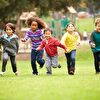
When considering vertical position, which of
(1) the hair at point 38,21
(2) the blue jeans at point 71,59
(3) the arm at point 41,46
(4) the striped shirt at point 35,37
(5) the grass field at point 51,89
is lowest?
(5) the grass field at point 51,89

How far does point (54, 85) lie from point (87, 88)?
951 mm

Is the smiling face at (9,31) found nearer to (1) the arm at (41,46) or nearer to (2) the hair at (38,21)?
(2) the hair at (38,21)

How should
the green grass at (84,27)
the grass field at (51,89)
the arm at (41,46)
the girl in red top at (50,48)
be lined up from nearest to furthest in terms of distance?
the grass field at (51,89) → the arm at (41,46) → the girl in red top at (50,48) → the green grass at (84,27)

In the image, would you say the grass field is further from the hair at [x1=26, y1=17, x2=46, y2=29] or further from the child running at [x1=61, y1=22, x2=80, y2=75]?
the hair at [x1=26, y1=17, x2=46, y2=29]

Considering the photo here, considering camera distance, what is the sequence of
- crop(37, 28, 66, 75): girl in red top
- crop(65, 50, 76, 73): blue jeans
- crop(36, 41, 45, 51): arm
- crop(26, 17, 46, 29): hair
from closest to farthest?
1. crop(36, 41, 45, 51): arm
2. crop(37, 28, 66, 75): girl in red top
3. crop(65, 50, 76, 73): blue jeans
4. crop(26, 17, 46, 29): hair

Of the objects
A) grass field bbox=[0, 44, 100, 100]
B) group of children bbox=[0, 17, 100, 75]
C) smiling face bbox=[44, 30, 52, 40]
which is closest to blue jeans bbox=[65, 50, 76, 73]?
group of children bbox=[0, 17, 100, 75]

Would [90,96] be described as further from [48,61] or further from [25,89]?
[48,61]

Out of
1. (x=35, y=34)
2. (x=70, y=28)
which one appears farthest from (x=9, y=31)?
(x=70, y=28)

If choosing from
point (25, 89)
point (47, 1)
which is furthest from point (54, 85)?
point (47, 1)

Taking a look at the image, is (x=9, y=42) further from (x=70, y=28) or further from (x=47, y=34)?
(x=70, y=28)

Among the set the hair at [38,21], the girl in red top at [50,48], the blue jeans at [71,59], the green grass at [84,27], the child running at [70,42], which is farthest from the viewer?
the green grass at [84,27]

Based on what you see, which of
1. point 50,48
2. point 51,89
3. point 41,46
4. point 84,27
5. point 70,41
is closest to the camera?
point 51,89

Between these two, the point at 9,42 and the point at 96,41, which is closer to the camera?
the point at 96,41

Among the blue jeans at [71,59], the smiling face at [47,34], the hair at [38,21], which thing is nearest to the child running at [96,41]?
the blue jeans at [71,59]
